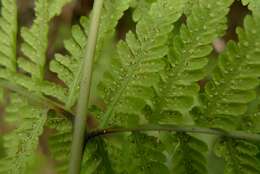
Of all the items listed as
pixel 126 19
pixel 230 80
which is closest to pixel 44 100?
pixel 230 80

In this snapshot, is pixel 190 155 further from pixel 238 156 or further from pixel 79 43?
pixel 79 43

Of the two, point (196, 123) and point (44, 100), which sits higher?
point (44, 100)

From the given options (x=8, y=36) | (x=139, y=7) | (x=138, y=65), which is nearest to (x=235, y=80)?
(x=138, y=65)

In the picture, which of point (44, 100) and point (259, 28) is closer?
point (259, 28)

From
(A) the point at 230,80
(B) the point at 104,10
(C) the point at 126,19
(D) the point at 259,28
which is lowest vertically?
(A) the point at 230,80

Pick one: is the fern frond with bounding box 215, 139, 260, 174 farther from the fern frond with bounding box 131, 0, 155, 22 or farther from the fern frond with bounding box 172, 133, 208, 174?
the fern frond with bounding box 131, 0, 155, 22

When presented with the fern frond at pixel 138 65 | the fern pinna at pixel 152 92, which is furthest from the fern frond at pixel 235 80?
the fern frond at pixel 138 65

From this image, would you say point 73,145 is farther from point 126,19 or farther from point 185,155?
point 126,19
